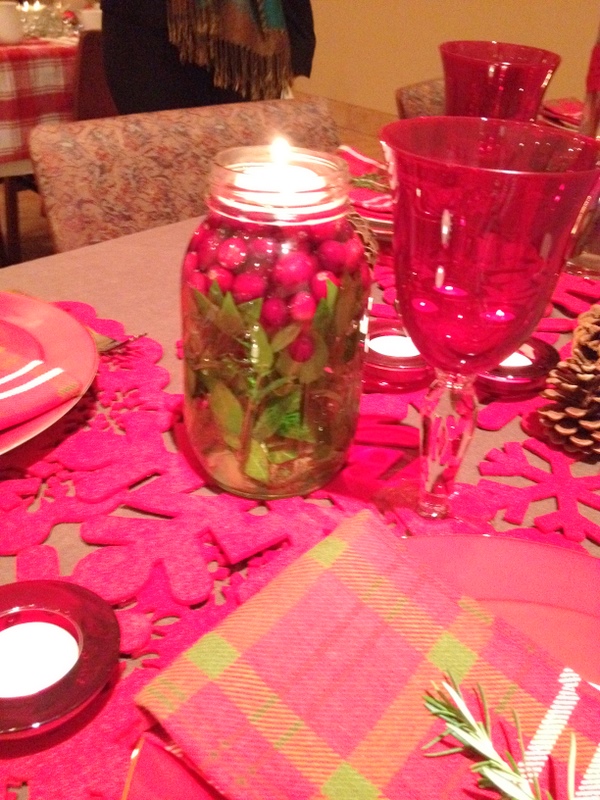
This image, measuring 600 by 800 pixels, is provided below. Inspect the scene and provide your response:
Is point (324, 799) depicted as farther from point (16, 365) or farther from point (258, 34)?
point (258, 34)

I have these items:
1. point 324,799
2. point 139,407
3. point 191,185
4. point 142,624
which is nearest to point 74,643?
point 142,624

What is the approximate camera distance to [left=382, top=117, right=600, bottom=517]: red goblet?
38cm

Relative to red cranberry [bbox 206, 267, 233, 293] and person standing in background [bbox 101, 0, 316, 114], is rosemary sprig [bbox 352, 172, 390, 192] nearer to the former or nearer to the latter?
red cranberry [bbox 206, 267, 233, 293]

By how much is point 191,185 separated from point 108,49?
0.51m

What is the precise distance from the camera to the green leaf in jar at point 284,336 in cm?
45

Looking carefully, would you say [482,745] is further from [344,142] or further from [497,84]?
[344,142]

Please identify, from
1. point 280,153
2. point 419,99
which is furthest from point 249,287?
point 419,99

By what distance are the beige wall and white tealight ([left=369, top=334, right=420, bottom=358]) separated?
2936 mm

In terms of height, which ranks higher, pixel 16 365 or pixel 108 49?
pixel 108 49

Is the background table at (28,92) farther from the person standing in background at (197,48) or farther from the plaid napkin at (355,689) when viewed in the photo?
the plaid napkin at (355,689)

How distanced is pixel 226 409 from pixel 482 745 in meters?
0.26

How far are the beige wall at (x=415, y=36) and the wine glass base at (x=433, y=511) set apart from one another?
3134 millimetres

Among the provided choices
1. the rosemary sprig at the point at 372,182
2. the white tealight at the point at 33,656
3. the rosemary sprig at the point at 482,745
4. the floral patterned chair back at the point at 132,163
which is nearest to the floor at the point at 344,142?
the floral patterned chair back at the point at 132,163

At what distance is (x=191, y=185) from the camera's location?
116cm
